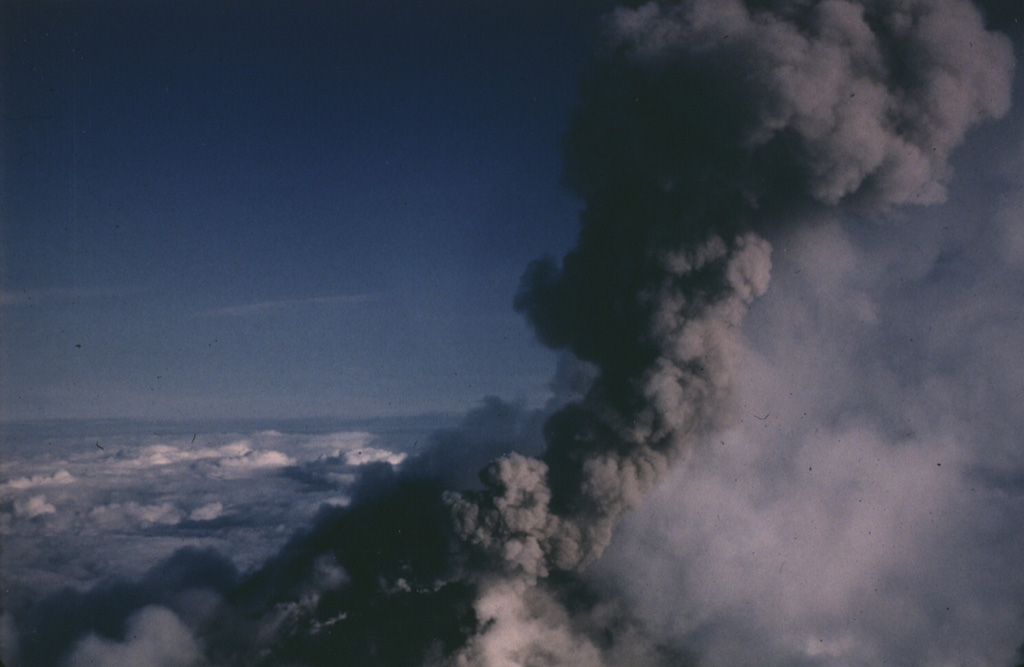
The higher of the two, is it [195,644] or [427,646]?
[427,646]

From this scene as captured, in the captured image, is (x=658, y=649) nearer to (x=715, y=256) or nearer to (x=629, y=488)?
(x=629, y=488)

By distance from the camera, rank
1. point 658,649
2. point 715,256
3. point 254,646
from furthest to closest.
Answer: point 658,649, point 254,646, point 715,256

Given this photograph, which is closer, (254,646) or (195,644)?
(254,646)

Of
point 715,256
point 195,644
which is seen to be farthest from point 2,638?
point 715,256

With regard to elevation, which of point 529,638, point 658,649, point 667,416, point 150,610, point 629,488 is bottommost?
point 150,610

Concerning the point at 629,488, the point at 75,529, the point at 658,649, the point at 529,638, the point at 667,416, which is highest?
the point at 667,416

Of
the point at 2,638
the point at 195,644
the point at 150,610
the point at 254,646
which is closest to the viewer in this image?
the point at 254,646

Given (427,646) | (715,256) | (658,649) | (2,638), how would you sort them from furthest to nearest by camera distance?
(2,638) → (658,649) → (427,646) → (715,256)

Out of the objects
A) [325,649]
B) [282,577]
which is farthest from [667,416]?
[282,577]

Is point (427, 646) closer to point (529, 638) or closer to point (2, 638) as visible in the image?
point (529, 638)
